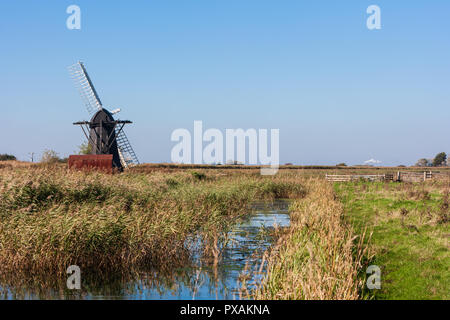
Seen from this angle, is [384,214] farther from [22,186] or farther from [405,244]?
[22,186]

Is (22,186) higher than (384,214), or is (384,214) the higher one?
(22,186)

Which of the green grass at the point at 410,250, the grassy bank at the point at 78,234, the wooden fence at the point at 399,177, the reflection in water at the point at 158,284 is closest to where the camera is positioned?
the green grass at the point at 410,250

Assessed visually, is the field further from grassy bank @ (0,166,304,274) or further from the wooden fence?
the wooden fence

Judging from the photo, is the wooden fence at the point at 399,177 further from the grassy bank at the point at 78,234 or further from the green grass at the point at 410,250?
the grassy bank at the point at 78,234

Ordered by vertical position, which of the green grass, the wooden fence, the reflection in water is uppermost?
the wooden fence

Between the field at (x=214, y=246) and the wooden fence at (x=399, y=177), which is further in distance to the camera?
the wooden fence at (x=399, y=177)

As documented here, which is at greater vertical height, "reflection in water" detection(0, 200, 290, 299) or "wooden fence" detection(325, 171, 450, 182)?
"wooden fence" detection(325, 171, 450, 182)

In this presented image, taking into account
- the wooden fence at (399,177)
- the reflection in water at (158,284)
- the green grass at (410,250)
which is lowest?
the reflection in water at (158,284)

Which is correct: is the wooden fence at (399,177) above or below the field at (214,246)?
above

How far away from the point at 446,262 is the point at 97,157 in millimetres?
29400

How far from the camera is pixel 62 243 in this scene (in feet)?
34.7

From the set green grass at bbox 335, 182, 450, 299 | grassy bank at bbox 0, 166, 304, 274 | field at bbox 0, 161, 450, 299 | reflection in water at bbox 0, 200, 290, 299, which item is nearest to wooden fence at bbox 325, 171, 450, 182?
green grass at bbox 335, 182, 450, 299

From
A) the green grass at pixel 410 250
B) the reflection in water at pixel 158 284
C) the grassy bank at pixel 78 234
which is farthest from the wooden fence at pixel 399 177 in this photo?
the reflection in water at pixel 158 284

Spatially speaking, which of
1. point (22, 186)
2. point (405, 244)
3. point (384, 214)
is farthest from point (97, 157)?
point (405, 244)
